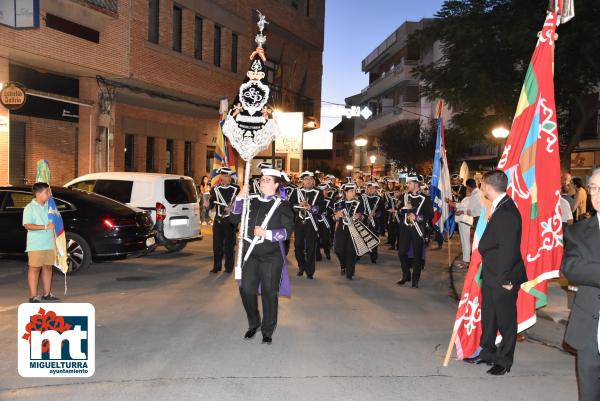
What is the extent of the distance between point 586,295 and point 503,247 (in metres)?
1.97

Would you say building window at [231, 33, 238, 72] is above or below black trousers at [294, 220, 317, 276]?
above

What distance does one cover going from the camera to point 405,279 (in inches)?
443

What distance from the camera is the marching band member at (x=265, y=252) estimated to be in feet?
22.7

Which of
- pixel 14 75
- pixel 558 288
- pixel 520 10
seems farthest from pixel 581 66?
pixel 14 75

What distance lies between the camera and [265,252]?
22.9ft

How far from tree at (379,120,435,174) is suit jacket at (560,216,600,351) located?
43.3 m

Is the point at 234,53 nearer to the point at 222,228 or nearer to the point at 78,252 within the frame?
the point at 222,228

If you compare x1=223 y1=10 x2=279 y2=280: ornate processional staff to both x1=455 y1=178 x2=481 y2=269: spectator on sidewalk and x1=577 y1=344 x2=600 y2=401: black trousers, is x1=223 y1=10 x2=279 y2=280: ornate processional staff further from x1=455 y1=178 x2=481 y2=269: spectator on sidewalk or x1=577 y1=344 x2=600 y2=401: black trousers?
x1=455 y1=178 x2=481 y2=269: spectator on sidewalk

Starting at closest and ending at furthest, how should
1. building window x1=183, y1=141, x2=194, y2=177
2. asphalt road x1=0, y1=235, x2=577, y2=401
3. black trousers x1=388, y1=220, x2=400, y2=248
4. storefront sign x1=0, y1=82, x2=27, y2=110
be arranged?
asphalt road x1=0, y1=235, x2=577, y2=401, storefront sign x1=0, y1=82, x2=27, y2=110, black trousers x1=388, y1=220, x2=400, y2=248, building window x1=183, y1=141, x2=194, y2=177

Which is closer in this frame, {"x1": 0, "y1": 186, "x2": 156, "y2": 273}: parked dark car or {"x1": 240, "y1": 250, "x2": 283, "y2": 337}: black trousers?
{"x1": 240, "y1": 250, "x2": 283, "y2": 337}: black trousers

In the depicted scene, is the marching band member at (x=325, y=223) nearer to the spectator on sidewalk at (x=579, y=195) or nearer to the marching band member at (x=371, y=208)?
the marching band member at (x=371, y=208)

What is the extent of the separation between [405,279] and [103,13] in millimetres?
14026

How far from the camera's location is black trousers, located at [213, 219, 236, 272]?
1208cm

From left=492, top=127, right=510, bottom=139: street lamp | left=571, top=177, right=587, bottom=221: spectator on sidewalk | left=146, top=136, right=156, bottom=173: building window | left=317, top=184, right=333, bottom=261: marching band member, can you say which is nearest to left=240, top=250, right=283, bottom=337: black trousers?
left=317, top=184, right=333, bottom=261: marching band member
